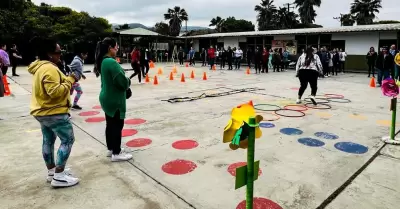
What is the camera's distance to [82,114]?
628cm

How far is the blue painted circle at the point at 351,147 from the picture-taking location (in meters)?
3.96

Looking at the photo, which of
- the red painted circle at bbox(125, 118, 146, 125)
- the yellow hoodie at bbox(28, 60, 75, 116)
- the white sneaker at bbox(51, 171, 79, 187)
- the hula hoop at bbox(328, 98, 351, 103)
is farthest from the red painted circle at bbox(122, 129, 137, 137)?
the hula hoop at bbox(328, 98, 351, 103)

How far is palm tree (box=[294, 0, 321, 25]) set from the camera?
1844 inches

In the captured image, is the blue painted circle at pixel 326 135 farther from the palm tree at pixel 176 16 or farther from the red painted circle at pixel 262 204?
the palm tree at pixel 176 16

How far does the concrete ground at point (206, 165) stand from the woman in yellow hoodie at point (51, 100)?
1.10ft

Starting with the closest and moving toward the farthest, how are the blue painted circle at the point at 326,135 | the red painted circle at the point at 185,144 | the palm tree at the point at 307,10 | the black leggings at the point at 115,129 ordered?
the black leggings at the point at 115,129 → the red painted circle at the point at 185,144 → the blue painted circle at the point at 326,135 → the palm tree at the point at 307,10

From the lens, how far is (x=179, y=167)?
3.47 m

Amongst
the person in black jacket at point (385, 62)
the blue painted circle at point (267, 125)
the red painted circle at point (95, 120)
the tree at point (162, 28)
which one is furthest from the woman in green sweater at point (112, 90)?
the tree at point (162, 28)

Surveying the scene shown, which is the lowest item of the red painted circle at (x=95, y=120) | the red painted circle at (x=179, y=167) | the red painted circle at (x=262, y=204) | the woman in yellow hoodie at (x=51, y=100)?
the red painted circle at (x=262, y=204)

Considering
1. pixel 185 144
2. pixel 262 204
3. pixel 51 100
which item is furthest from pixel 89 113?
Answer: pixel 262 204

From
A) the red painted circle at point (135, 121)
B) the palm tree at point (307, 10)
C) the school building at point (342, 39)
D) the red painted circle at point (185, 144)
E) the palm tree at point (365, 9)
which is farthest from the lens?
the palm tree at point (307, 10)

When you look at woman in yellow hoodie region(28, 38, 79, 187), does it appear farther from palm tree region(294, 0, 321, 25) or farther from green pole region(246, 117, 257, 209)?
palm tree region(294, 0, 321, 25)

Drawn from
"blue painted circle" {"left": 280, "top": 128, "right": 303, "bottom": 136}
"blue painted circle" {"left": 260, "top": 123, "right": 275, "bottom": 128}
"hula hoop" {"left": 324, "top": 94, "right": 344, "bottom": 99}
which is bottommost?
"blue painted circle" {"left": 280, "top": 128, "right": 303, "bottom": 136}

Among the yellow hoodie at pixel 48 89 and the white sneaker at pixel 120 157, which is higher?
the yellow hoodie at pixel 48 89
